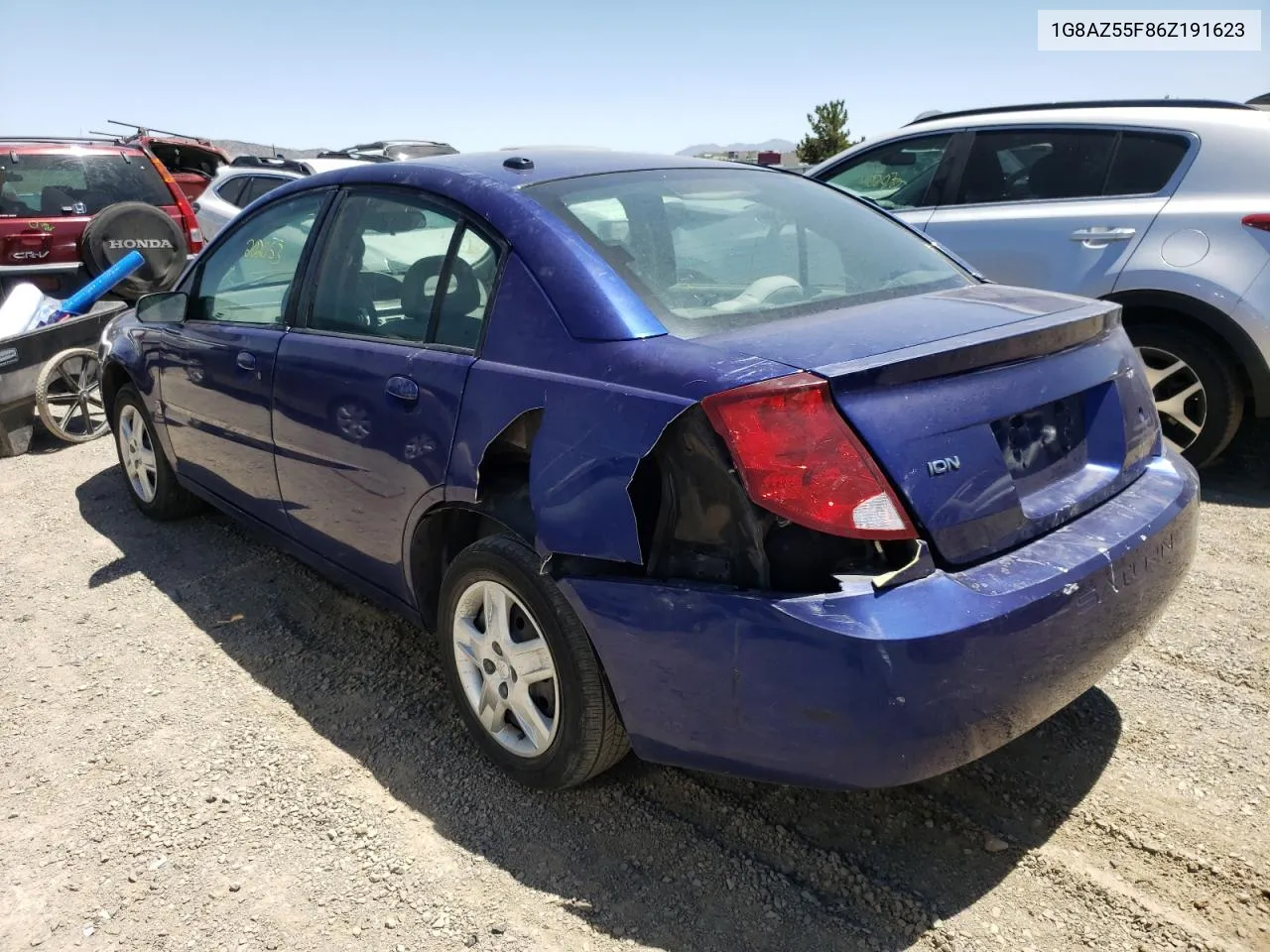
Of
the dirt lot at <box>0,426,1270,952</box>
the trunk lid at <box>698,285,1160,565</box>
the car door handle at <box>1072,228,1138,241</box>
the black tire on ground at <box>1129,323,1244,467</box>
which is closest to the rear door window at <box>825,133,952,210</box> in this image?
the car door handle at <box>1072,228,1138,241</box>

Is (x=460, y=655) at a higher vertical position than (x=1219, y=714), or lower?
higher

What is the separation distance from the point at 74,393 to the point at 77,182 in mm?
3519

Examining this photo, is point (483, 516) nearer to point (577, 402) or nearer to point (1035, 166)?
point (577, 402)

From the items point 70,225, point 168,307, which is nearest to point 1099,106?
point 168,307

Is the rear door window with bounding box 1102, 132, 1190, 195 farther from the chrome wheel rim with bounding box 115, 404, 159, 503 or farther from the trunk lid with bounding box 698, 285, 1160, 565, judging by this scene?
the chrome wheel rim with bounding box 115, 404, 159, 503

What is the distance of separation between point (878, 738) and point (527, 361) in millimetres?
1195

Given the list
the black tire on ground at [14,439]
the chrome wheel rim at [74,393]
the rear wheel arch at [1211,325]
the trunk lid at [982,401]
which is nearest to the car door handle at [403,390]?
the trunk lid at [982,401]

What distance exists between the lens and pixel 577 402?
2.20 m

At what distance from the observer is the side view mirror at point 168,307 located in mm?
4020

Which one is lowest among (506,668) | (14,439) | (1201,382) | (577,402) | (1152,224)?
(14,439)

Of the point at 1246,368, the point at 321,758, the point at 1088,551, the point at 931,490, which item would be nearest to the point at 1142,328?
the point at 1246,368

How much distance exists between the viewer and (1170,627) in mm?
3309

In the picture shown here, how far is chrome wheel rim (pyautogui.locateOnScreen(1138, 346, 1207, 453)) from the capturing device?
15.2 ft

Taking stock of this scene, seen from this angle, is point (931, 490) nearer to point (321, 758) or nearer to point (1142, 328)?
point (321, 758)
